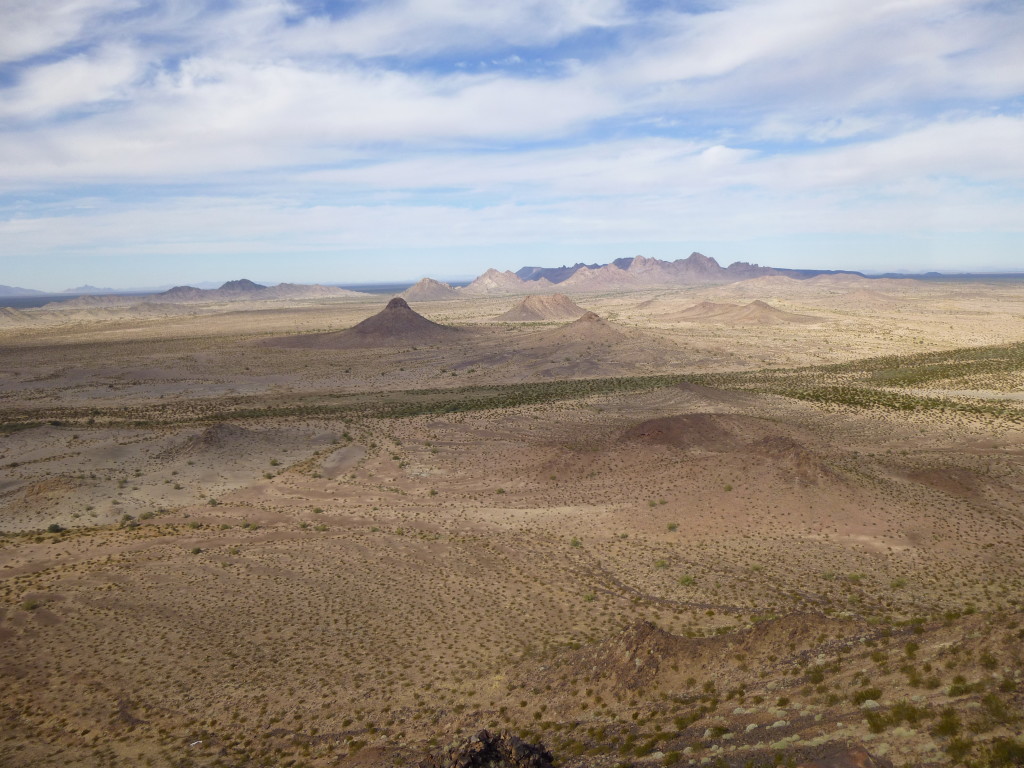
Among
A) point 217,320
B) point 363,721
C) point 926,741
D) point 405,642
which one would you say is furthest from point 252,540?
point 217,320

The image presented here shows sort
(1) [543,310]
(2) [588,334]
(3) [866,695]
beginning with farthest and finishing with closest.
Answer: (1) [543,310] < (2) [588,334] < (3) [866,695]

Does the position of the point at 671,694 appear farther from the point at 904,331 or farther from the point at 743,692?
the point at 904,331

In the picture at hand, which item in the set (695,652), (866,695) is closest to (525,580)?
(695,652)

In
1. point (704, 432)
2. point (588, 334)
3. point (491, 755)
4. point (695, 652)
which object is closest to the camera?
point (491, 755)

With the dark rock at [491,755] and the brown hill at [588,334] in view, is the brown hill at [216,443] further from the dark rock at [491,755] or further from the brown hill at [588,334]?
the brown hill at [588,334]

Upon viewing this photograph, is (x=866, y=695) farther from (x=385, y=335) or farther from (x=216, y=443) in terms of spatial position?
(x=385, y=335)

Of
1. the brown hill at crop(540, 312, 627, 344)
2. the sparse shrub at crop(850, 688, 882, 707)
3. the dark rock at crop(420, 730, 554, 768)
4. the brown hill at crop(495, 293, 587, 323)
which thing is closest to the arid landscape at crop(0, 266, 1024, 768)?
the sparse shrub at crop(850, 688, 882, 707)

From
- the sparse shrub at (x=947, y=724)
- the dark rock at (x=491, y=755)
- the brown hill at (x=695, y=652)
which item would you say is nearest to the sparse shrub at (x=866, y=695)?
the sparse shrub at (x=947, y=724)

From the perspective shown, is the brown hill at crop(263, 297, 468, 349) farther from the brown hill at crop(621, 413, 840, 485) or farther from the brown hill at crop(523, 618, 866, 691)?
the brown hill at crop(523, 618, 866, 691)
